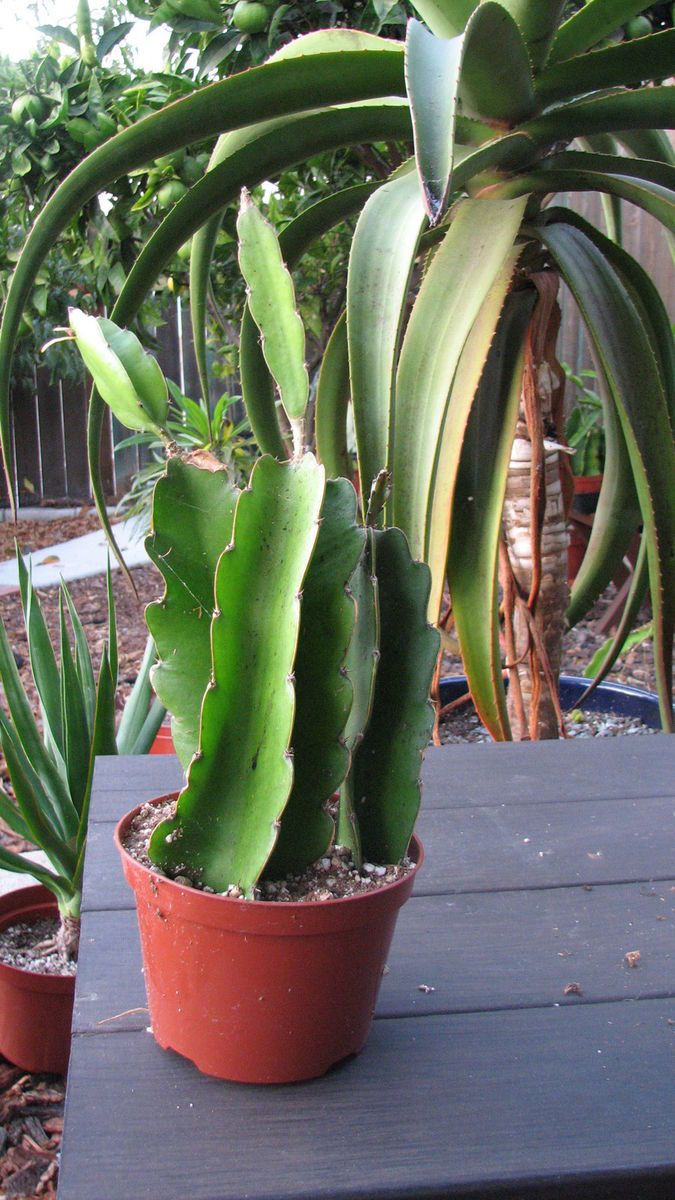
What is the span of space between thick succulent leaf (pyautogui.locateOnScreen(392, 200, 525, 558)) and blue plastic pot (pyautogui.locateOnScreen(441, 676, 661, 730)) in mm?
1143

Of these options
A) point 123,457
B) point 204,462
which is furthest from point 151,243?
point 123,457

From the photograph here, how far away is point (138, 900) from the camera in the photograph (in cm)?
62

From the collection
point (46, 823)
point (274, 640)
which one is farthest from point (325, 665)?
point (46, 823)

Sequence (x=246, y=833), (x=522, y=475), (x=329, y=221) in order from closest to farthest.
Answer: (x=246, y=833)
(x=329, y=221)
(x=522, y=475)

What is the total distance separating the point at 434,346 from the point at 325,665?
0.56 metres

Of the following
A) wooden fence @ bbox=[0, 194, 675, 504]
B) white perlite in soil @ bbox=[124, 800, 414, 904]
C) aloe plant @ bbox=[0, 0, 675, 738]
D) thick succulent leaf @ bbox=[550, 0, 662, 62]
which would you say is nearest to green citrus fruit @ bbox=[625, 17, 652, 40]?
aloe plant @ bbox=[0, 0, 675, 738]

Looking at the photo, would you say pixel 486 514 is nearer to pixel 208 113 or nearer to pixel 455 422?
pixel 455 422

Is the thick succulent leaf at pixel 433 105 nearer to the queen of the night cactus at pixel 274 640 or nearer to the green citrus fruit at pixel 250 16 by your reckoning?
the queen of the night cactus at pixel 274 640

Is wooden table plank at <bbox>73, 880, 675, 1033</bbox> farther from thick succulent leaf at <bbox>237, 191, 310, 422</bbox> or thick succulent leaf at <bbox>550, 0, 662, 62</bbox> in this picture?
thick succulent leaf at <bbox>550, 0, 662, 62</bbox>

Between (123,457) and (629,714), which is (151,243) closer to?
(629,714)

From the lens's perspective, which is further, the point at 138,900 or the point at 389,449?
the point at 389,449

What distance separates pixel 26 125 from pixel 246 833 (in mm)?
1613

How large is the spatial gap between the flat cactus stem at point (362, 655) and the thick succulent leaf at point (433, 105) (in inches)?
8.7

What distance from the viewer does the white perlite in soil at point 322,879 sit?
60 cm
